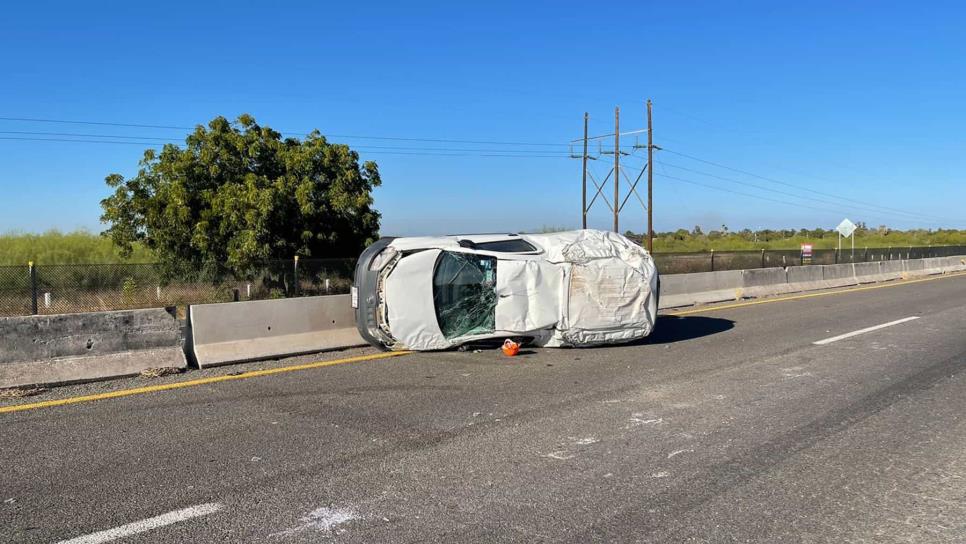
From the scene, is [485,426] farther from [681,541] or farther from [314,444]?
[681,541]

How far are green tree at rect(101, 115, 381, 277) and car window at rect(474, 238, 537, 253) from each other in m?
11.2

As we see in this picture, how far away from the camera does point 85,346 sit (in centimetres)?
761

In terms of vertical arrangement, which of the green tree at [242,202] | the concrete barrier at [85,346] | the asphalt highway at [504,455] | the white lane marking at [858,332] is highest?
the green tree at [242,202]

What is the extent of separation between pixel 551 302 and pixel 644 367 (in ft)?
5.26

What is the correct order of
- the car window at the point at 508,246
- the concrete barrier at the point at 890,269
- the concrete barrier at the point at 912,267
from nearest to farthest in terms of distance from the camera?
1. the car window at the point at 508,246
2. the concrete barrier at the point at 890,269
3. the concrete barrier at the point at 912,267

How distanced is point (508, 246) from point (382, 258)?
1779 mm

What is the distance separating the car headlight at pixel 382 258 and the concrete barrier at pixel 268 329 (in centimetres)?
102

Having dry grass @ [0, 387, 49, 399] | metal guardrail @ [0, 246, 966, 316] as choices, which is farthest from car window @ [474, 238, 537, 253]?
metal guardrail @ [0, 246, 966, 316]

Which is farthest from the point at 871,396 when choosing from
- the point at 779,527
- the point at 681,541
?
the point at 681,541

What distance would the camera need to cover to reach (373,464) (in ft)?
16.0

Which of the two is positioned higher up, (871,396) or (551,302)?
(551,302)

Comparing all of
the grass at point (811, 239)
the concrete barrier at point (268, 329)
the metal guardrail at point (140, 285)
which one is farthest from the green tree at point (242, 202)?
the grass at point (811, 239)

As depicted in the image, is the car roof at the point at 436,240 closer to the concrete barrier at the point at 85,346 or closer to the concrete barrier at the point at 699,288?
the concrete barrier at the point at 85,346

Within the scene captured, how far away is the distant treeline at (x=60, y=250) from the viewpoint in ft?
83.7
